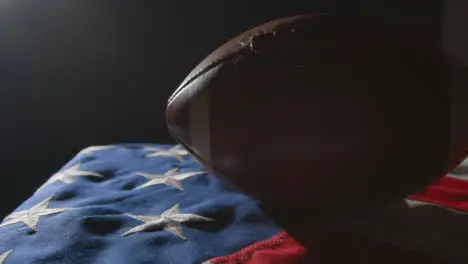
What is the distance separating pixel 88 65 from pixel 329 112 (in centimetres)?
135

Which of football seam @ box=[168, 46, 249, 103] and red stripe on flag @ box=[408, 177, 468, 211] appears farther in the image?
red stripe on flag @ box=[408, 177, 468, 211]

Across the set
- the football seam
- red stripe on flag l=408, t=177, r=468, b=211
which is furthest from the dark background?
the football seam

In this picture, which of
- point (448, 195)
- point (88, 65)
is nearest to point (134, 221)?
point (448, 195)

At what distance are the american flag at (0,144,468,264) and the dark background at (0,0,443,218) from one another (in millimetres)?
901

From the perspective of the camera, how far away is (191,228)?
1.98 feet

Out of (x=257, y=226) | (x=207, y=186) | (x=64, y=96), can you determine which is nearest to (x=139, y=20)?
(x=64, y=96)

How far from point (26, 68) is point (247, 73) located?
4.50ft

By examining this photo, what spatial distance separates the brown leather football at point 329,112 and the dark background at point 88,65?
1.14 metres

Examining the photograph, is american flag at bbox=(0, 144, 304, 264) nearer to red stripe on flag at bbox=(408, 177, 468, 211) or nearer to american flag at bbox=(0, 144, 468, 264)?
american flag at bbox=(0, 144, 468, 264)

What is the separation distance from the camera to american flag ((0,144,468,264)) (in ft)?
1.69

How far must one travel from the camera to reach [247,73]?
0.49 meters

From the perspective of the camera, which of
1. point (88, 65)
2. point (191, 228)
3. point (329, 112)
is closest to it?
point (329, 112)

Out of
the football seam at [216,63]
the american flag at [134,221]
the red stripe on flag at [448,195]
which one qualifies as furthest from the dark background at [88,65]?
the football seam at [216,63]

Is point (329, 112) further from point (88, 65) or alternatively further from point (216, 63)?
point (88, 65)
